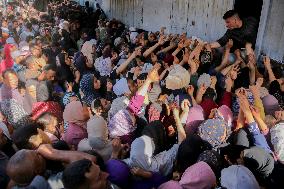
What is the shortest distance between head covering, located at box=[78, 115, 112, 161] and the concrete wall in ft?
9.25

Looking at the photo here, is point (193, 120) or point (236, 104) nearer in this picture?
point (193, 120)

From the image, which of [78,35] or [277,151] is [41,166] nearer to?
[277,151]

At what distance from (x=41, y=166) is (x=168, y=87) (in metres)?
1.93

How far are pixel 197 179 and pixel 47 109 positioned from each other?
228 cm

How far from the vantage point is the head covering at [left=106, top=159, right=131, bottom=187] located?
245 centimetres

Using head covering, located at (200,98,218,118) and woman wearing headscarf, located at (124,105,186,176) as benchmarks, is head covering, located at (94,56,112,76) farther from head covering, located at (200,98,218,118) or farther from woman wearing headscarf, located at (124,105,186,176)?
woman wearing headscarf, located at (124,105,186,176)

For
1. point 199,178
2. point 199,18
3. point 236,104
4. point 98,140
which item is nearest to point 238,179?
point 199,178

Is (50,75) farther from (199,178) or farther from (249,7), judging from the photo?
(249,7)

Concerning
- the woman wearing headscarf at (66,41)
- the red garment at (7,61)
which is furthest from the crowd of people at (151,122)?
the woman wearing headscarf at (66,41)

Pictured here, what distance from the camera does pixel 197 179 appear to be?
2385 mm

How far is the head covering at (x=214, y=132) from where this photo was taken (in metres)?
2.85

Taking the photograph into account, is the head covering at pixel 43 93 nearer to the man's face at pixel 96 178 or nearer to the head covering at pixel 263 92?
the man's face at pixel 96 178

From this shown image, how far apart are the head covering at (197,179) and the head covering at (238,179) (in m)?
0.10

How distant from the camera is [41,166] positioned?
2428 millimetres
